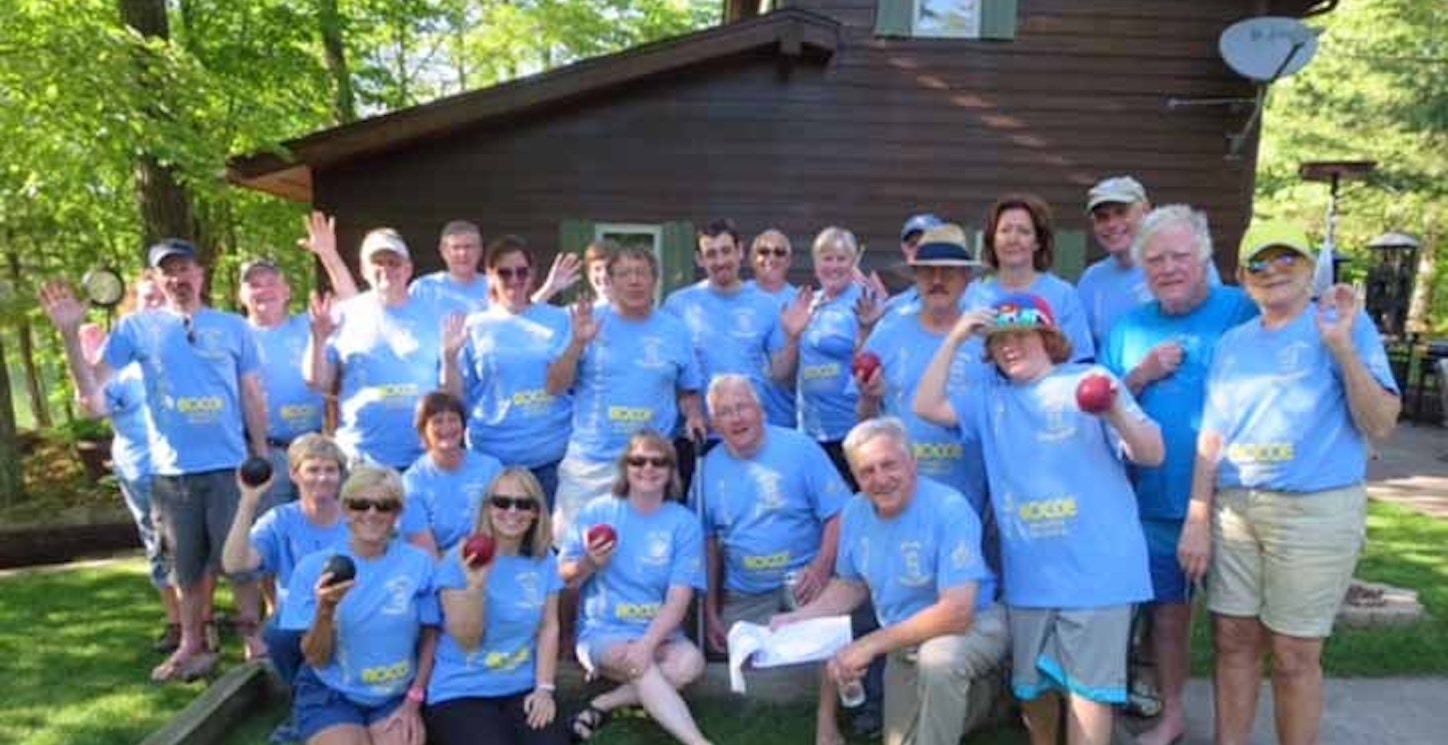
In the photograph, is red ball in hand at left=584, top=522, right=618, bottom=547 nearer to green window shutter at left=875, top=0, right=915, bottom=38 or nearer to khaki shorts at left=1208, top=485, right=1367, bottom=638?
khaki shorts at left=1208, top=485, right=1367, bottom=638

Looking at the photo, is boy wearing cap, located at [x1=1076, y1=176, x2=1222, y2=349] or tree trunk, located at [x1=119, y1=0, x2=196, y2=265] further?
tree trunk, located at [x1=119, y1=0, x2=196, y2=265]

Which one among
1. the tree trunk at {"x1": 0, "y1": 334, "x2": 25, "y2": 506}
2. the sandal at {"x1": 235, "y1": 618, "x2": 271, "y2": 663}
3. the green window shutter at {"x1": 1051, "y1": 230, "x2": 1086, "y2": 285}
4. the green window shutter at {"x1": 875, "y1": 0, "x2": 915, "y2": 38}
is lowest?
the tree trunk at {"x1": 0, "y1": 334, "x2": 25, "y2": 506}

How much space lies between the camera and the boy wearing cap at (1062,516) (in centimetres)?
293

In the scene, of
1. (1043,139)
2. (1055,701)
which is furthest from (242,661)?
(1043,139)

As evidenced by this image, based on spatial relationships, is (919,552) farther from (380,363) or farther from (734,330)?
(380,363)

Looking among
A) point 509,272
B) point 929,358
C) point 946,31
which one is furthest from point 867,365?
point 946,31

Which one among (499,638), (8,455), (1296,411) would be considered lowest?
(8,455)

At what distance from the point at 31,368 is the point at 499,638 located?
841 inches

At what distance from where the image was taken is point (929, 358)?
3580 millimetres

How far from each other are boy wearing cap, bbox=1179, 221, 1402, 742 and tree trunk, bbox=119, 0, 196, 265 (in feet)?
31.3

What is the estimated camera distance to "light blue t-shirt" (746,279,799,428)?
189 inches

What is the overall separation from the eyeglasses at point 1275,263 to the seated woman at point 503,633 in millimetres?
2586

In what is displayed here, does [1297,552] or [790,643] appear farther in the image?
[790,643]

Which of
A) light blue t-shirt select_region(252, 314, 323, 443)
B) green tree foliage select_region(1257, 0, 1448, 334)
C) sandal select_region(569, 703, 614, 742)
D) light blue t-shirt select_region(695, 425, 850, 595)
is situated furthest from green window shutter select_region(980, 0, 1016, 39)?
green tree foliage select_region(1257, 0, 1448, 334)
